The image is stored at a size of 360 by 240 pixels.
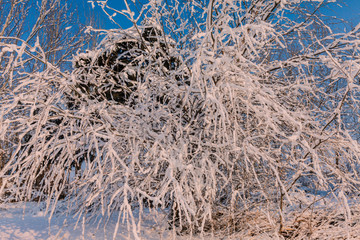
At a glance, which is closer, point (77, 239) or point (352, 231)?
point (352, 231)

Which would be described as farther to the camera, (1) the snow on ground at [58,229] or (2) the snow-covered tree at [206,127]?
(1) the snow on ground at [58,229]

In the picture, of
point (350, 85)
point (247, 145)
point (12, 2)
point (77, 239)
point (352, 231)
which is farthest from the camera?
point (12, 2)

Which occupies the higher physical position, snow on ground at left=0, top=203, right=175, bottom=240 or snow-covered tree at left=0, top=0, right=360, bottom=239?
snow-covered tree at left=0, top=0, right=360, bottom=239

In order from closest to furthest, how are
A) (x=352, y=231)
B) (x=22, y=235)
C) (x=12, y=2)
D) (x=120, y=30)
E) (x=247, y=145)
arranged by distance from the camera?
(x=247, y=145) → (x=352, y=231) → (x=120, y=30) → (x=22, y=235) → (x=12, y=2)

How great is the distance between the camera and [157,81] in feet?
9.58

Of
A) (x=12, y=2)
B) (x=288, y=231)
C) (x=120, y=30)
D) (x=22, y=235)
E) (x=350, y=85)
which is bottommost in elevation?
(x=22, y=235)

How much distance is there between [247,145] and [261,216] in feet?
4.60

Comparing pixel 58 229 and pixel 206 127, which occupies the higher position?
pixel 206 127

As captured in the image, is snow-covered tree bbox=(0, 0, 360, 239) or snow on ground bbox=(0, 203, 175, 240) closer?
snow-covered tree bbox=(0, 0, 360, 239)

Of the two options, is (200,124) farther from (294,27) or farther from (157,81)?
(294,27)

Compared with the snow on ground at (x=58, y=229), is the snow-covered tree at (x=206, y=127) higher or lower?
higher

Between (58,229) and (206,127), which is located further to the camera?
(58,229)

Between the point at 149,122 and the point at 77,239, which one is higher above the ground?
the point at 149,122

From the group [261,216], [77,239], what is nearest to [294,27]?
[261,216]
